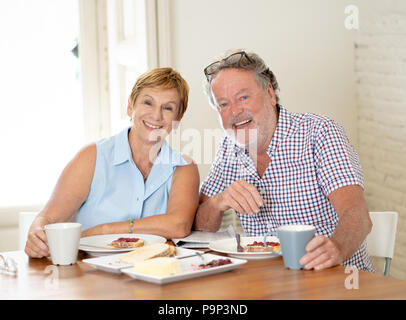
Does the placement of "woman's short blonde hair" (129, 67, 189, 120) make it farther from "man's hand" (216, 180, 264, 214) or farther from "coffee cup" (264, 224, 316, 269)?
"coffee cup" (264, 224, 316, 269)

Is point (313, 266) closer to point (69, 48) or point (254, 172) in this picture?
point (254, 172)

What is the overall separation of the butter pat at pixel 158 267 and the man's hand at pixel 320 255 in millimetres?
252

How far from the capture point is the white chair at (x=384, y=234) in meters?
1.75

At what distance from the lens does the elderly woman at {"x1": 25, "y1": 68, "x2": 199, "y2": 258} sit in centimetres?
167

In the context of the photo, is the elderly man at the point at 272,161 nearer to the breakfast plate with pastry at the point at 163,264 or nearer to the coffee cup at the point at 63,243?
the breakfast plate with pastry at the point at 163,264

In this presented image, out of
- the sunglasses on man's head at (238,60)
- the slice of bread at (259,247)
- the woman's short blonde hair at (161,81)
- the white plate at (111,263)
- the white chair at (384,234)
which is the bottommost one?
the white chair at (384,234)

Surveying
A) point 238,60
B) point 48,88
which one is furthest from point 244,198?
point 48,88

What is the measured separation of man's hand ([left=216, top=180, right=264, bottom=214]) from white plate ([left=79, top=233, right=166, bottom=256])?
210mm

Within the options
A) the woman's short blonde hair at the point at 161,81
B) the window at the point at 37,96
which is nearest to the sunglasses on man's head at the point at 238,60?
the woman's short blonde hair at the point at 161,81

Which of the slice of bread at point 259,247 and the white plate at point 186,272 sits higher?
the white plate at point 186,272

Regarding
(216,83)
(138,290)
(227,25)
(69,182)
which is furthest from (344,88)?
(138,290)

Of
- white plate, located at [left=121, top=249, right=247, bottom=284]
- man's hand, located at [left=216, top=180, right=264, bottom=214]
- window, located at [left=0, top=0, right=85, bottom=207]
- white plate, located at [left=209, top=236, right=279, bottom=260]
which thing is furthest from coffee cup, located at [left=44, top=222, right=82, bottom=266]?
window, located at [left=0, top=0, right=85, bottom=207]

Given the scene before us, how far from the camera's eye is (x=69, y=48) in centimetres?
300
